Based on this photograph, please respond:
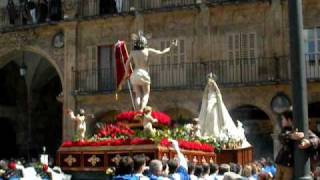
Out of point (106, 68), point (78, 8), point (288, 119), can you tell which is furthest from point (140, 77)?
point (78, 8)

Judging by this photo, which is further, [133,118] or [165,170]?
[133,118]

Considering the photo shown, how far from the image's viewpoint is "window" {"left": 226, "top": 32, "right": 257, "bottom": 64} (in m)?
24.3

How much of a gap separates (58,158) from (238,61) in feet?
42.9

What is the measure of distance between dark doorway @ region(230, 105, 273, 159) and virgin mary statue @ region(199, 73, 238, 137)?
27.1 ft

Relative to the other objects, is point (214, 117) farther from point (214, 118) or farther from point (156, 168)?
point (156, 168)

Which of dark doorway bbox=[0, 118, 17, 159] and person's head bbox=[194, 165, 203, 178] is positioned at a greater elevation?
person's head bbox=[194, 165, 203, 178]

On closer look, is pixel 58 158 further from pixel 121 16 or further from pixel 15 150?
pixel 15 150

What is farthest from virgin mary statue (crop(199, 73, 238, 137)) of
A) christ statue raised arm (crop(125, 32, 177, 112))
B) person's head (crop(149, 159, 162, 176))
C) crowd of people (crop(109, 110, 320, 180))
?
person's head (crop(149, 159, 162, 176))

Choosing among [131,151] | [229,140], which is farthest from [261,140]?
[131,151]

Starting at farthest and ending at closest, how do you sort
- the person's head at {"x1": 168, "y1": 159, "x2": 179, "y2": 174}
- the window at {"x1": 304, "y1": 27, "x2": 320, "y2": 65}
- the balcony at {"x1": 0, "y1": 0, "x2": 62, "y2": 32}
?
the balcony at {"x1": 0, "y1": 0, "x2": 62, "y2": 32}, the window at {"x1": 304, "y1": 27, "x2": 320, "y2": 65}, the person's head at {"x1": 168, "y1": 159, "x2": 179, "y2": 174}

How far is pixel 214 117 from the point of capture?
16.4m

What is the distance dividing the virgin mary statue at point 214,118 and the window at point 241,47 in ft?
25.6

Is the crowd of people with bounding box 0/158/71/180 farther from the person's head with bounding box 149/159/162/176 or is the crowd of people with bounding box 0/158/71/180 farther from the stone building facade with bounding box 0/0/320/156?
the stone building facade with bounding box 0/0/320/156

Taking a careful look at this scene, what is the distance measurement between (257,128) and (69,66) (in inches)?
336
